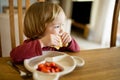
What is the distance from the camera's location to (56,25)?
97 cm

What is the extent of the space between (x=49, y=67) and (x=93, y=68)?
20 centimetres

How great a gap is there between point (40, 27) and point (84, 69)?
31cm

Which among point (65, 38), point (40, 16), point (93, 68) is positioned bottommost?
point (93, 68)

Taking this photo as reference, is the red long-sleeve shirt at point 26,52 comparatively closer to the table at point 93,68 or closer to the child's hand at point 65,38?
the table at point 93,68

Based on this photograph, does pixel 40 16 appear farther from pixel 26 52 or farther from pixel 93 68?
pixel 93 68

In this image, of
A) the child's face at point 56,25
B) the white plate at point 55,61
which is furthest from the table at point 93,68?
the child's face at point 56,25

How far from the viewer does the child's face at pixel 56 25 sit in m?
0.95

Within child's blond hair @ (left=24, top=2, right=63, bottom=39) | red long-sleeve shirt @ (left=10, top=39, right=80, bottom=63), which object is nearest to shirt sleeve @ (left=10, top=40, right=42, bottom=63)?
red long-sleeve shirt @ (left=10, top=39, right=80, bottom=63)

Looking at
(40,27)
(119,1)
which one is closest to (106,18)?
(119,1)

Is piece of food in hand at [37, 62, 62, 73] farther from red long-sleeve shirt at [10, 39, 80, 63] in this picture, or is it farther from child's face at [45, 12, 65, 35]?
child's face at [45, 12, 65, 35]

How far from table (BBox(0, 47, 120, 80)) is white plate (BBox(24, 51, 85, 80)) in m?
0.02

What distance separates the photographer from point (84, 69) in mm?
839

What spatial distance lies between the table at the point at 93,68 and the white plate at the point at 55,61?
0.02 metres

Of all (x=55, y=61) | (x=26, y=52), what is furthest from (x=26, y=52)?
(x=55, y=61)
